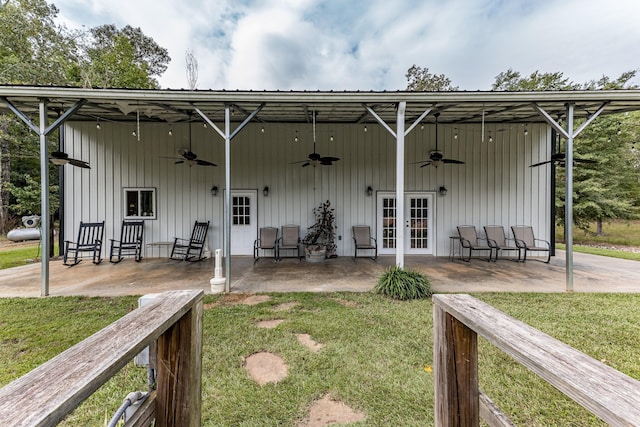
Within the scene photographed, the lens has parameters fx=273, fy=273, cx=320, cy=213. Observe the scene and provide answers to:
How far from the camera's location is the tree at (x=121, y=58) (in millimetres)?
13281

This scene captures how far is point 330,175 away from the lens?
731 cm

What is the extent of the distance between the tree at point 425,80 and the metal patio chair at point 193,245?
1410cm

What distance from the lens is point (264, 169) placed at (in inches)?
288

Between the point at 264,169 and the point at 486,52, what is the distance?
42.0ft

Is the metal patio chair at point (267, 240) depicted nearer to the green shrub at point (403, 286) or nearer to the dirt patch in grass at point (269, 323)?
the green shrub at point (403, 286)

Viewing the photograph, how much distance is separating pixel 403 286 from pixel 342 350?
1801 mm

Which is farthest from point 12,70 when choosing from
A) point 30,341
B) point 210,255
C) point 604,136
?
point 604,136

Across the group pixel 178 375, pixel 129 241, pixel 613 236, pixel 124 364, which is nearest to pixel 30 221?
pixel 129 241

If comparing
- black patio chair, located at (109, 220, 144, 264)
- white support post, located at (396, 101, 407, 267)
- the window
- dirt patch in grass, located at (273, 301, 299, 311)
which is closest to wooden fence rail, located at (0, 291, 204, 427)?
dirt patch in grass, located at (273, 301, 299, 311)

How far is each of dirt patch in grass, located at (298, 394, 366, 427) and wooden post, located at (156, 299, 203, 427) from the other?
0.86 meters

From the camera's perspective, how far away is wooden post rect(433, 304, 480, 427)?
1.11 metres

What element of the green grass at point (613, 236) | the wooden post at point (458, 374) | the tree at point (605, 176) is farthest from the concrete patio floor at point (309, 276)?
the tree at point (605, 176)

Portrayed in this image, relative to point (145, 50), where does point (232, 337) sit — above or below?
below

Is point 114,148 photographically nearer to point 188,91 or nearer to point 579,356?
point 188,91
